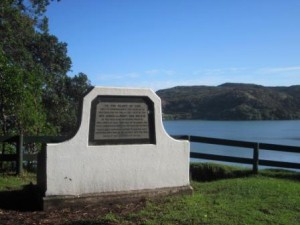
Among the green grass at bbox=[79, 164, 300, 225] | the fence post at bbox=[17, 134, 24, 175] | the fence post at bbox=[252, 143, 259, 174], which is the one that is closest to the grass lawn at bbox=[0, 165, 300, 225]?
the green grass at bbox=[79, 164, 300, 225]

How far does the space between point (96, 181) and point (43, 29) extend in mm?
17274

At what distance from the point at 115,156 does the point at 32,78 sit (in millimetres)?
6926

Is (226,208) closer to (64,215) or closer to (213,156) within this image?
(64,215)

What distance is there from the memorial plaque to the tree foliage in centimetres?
79

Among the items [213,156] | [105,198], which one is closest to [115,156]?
[105,198]

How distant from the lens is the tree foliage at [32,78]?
45.4 ft

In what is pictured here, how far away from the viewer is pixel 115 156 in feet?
28.1

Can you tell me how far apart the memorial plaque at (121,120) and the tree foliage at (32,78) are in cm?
79

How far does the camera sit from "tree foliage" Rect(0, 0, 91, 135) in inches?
545

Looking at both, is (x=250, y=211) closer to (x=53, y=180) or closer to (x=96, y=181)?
(x=96, y=181)

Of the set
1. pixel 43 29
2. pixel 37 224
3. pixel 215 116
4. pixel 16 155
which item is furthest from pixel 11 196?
pixel 215 116

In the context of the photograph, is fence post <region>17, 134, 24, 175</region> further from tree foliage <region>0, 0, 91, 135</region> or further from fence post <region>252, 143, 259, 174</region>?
fence post <region>252, 143, 259, 174</region>

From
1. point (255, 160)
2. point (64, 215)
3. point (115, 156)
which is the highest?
point (115, 156)

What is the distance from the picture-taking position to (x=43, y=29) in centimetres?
2422
